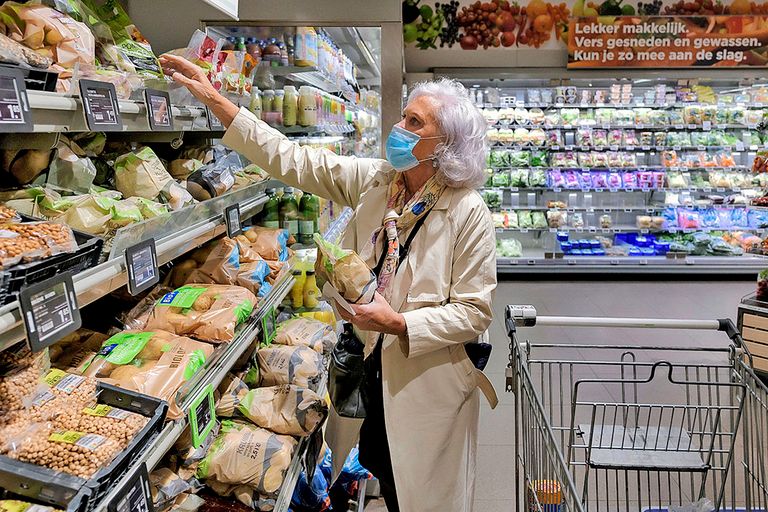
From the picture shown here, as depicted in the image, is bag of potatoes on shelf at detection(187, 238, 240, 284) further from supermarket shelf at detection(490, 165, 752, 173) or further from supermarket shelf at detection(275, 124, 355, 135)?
supermarket shelf at detection(490, 165, 752, 173)

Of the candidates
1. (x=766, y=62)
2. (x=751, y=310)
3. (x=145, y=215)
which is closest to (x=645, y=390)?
(x=751, y=310)

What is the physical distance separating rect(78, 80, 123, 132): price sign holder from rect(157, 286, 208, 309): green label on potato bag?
605mm

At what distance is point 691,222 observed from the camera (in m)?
7.60

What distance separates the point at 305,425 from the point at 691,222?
6.85 m

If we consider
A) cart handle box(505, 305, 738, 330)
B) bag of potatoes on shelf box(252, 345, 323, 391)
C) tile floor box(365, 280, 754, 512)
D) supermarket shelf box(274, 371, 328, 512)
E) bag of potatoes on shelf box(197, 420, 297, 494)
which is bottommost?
tile floor box(365, 280, 754, 512)

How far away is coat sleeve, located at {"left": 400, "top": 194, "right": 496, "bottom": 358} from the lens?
1.80 meters

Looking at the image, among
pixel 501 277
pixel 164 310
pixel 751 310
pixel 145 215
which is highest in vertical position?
pixel 145 215

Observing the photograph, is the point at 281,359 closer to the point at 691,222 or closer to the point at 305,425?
the point at 305,425

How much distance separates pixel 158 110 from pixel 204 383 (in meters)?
0.68

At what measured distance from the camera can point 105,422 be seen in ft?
3.82

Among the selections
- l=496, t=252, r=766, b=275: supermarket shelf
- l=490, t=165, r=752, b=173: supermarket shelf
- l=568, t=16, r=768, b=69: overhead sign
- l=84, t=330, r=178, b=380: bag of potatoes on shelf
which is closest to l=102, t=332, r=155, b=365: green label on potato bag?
l=84, t=330, r=178, b=380: bag of potatoes on shelf

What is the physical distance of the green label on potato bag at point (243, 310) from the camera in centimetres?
184

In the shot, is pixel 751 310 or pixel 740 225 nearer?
pixel 751 310

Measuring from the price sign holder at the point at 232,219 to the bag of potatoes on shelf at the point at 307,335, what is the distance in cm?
58
